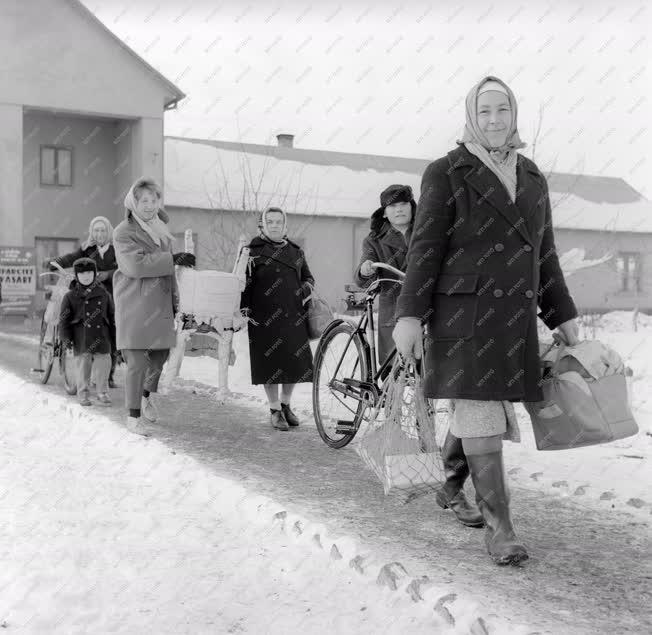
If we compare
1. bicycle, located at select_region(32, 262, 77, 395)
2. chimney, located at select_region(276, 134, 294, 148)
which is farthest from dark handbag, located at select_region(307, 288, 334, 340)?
chimney, located at select_region(276, 134, 294, 148)

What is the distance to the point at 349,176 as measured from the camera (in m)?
32.1

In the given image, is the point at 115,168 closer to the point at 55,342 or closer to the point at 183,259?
the point at 55,342

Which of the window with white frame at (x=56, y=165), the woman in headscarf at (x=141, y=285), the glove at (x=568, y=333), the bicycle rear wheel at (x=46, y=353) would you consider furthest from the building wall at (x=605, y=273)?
the glove at (x=568, y=333)

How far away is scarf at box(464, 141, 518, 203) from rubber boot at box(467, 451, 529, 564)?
1112 millimetres

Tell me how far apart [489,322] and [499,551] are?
3.07ft

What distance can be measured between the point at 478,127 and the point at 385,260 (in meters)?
2.10

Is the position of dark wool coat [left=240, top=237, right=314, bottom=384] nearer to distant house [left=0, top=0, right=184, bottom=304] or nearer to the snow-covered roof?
the snow-covered roof

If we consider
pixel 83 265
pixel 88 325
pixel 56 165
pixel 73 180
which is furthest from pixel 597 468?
pixel 56 165

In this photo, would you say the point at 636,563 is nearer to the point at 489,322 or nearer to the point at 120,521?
the point at 489,322

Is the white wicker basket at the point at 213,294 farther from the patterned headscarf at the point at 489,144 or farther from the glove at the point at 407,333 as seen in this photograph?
the patterned headscarf at the point at 489,144

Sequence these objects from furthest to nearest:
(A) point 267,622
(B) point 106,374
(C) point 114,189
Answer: (C) point 114,189 < (B) point 106,374 < (A) point 267,622

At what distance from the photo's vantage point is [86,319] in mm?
Result: 8445

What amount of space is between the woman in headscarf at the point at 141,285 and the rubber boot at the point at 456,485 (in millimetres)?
2893

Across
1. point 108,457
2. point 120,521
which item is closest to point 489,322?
point 120,521
